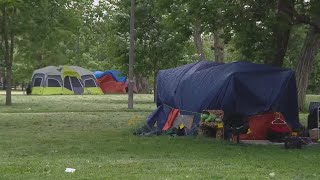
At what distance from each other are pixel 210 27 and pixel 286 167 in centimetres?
753

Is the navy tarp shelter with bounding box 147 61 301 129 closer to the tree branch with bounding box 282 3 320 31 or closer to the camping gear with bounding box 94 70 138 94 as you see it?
the tree branch with bounding box 282 3 320 31

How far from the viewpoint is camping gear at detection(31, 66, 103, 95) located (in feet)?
160

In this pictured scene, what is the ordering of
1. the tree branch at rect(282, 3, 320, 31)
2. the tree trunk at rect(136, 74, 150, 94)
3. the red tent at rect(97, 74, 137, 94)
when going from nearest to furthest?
the tree branch at rect(282, 3, 320, 31)
the red tent at rect(97, 74, 137, 94)
the tree trunk at rect(136, 74, 150, 94)

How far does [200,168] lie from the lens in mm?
9008

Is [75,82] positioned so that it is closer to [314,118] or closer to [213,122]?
[314,118]

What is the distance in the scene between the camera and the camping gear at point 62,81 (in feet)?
160

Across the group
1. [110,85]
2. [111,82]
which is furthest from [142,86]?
[110,85]

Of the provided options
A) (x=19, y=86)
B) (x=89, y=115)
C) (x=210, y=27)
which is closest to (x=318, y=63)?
(x=89, y=115)

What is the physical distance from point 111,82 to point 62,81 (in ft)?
22.8

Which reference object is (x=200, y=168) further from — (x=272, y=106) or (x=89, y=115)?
(x=89, y=115)

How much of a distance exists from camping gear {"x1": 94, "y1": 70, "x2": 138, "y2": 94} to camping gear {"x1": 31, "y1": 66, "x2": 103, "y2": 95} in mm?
3425

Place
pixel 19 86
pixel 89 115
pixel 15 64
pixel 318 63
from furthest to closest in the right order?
pixel 19 86 → pixel 15 64 → pixel 318 63 → pixel 89 115

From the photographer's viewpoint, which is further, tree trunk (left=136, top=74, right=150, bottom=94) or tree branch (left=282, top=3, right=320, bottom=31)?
tree trunk (left=136, top=74, right=150, bottom=94)

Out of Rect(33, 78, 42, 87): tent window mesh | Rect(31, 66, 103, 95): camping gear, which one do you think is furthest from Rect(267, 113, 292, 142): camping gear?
Rect(33, 78, 42, 87): tent window mesh
